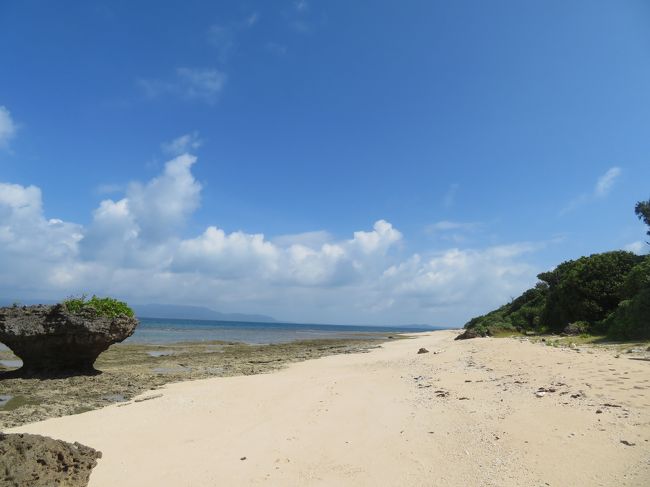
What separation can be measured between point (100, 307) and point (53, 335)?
6.32 ft

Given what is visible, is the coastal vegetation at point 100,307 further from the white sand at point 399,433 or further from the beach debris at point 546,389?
the beach debris at point 546,389

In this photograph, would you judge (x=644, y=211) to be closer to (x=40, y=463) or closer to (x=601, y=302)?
(x=601, y=302)

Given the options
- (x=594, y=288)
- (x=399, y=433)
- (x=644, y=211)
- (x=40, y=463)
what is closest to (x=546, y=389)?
(x=399, y=433)

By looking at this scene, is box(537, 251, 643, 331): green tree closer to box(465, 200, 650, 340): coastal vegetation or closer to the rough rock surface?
box(465, 200, 650, 340): coastal vegetation

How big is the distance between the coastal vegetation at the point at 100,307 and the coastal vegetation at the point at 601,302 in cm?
2222

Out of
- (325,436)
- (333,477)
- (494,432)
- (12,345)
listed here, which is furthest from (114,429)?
(12,345)

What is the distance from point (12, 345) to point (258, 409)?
12.4 m

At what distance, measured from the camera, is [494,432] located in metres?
7.07

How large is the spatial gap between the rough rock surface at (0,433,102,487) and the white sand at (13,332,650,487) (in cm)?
70

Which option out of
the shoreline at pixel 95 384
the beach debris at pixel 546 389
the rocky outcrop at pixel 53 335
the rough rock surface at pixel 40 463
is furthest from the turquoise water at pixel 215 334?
the beach debris at pixel 546 389

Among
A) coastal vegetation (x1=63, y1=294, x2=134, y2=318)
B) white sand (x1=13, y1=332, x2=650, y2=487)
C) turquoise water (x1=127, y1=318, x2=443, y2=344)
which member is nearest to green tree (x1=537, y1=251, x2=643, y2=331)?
white sand (x1=13, y1=332, x2=650, y2=487)

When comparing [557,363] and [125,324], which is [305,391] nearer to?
[557,363]

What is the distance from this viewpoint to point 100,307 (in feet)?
57.0

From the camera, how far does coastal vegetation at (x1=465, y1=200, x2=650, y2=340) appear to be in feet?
60.1
